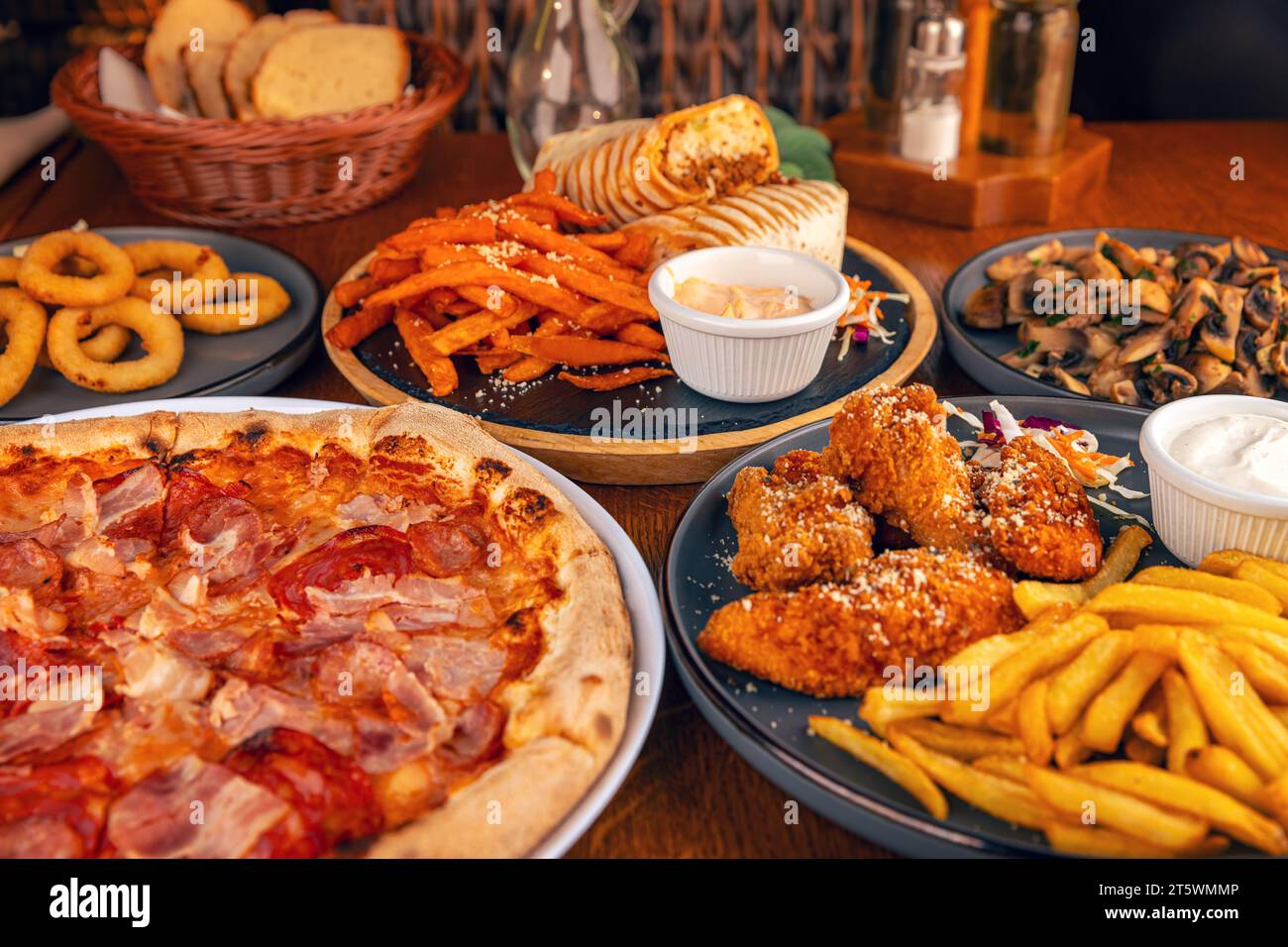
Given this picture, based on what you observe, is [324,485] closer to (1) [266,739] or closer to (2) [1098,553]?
(1) [266,739]

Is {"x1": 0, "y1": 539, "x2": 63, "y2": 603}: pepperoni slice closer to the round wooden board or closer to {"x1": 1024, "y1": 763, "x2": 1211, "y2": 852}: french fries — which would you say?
the round wooden board

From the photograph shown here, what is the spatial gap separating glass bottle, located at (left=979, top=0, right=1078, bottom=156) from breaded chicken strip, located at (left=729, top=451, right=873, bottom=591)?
2.72 metres

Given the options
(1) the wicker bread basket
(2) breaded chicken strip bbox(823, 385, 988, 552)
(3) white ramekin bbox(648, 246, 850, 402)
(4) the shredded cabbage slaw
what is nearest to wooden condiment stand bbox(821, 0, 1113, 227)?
(3) white ramekin bbox(648, 246, 850, 402)

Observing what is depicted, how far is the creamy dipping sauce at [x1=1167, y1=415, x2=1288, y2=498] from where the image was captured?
218 centimetres

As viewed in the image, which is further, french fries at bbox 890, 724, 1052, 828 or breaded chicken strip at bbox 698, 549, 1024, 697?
breaded chicken strip at bbox 698, 549, 1024, 697

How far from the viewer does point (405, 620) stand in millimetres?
2172

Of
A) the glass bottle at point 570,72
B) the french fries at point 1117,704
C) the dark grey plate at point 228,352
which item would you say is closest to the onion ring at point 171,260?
the dark grey plate at point 228,352

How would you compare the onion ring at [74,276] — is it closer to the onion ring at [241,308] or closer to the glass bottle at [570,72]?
the onion ring at [241,308]

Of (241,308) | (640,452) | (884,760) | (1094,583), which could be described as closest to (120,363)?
(241,308)

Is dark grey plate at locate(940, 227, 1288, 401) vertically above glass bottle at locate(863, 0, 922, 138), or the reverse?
glass bottle at locate(863, 0, 922, 138)

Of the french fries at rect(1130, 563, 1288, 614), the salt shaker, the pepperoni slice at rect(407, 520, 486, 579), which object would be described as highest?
the salt shaker

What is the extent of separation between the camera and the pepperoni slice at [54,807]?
1.69 meters
